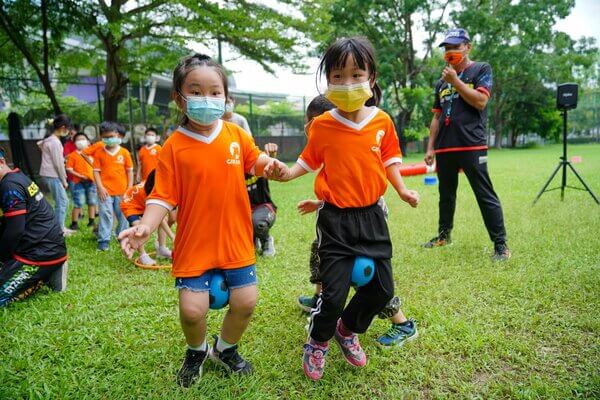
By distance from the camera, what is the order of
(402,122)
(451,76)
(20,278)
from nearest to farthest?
(20,278) < (451,76) < (402,122)

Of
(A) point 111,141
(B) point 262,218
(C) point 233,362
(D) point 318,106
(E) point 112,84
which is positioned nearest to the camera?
(C) point 233,362

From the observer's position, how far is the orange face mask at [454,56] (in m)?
4.26

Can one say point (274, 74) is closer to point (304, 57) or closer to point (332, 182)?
point (304, 57)

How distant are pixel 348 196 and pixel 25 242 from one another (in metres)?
3.04

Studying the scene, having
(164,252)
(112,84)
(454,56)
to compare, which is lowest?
(164,252)

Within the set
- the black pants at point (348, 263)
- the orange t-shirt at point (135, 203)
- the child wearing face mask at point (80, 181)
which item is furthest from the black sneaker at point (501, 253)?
the child wearing face mask at point (80, 181)

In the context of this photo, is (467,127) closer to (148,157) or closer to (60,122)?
(148,157)

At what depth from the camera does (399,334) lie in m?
2.75

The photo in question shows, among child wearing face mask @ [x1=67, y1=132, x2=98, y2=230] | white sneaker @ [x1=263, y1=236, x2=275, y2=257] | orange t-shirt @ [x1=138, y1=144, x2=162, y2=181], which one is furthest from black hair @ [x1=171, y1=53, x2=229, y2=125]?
child wearing face mask @ [x1=67, y1=132, x2=98, y2=230]

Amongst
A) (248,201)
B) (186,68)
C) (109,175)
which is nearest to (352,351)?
(248,201)

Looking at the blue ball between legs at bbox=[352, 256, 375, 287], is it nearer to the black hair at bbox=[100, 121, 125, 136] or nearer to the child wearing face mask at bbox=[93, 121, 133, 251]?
the child wearing face mask at bbox=[93, 121, 133, 251]

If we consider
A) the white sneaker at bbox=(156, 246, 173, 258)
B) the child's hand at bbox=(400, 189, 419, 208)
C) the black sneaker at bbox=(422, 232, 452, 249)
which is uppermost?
the child's hand at bbox=(400, 189, 419, 208)

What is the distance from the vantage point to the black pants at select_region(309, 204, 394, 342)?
7.59 feet

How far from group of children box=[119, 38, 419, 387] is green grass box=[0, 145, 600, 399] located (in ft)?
0.61
